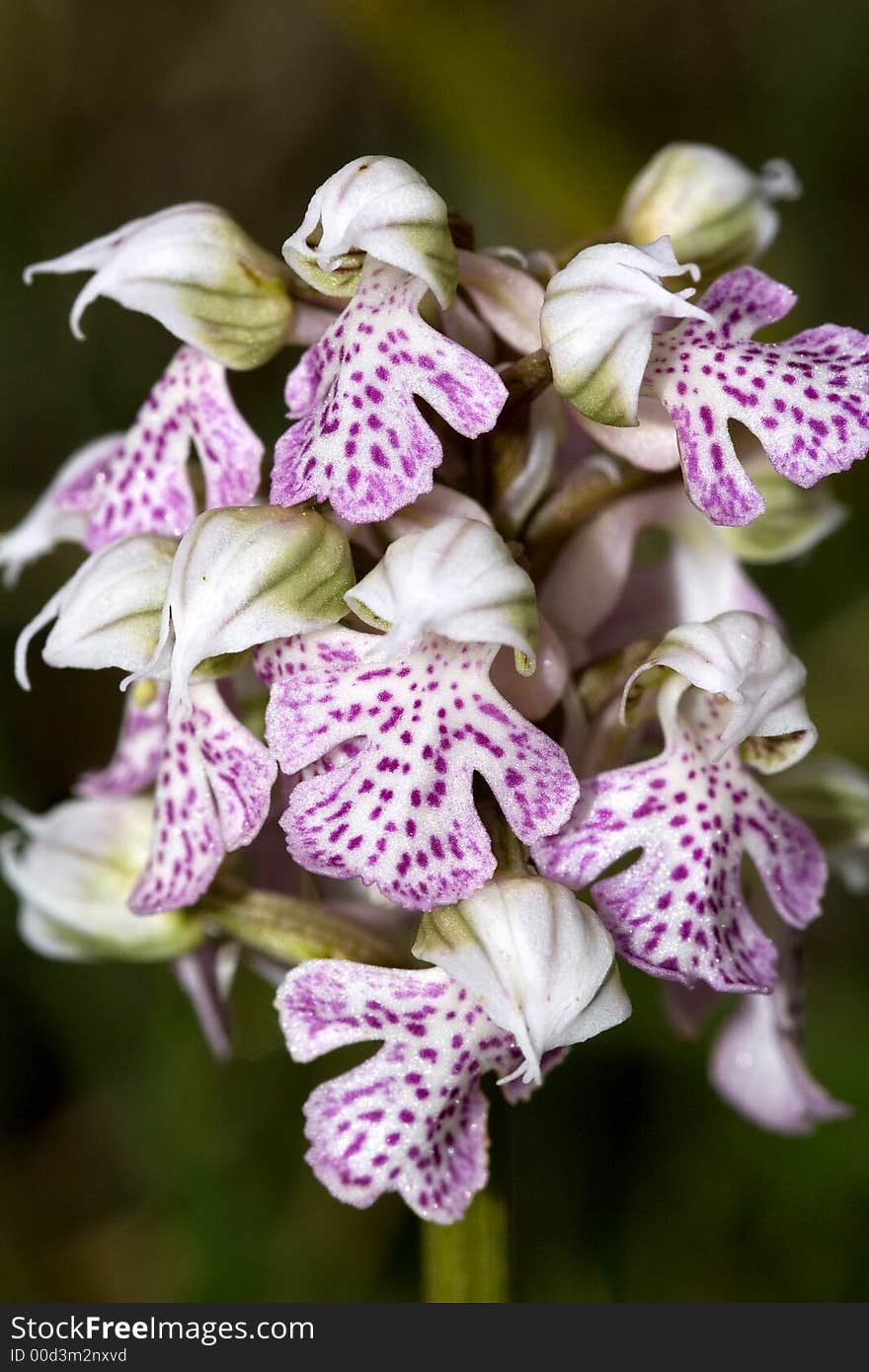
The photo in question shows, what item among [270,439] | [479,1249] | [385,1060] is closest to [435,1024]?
[385,1060]

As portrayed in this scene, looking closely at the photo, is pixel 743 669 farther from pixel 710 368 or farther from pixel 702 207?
pixel 702 207

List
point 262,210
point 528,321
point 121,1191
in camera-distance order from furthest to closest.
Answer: point 262,210 → point 121,1191 → point 528,321

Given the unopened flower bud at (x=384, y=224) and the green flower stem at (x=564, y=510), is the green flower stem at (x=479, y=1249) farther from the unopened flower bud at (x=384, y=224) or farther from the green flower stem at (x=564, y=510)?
the unopened flower bud at (x=384, y=224)

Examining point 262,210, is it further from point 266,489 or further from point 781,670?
point 781,670

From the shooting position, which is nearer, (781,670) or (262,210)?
(781,670)

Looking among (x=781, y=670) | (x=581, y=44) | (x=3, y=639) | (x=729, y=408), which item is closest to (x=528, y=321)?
(x=729, y=408)

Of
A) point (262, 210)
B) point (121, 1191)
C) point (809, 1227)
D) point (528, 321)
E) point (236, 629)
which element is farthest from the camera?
point (262, 210)
